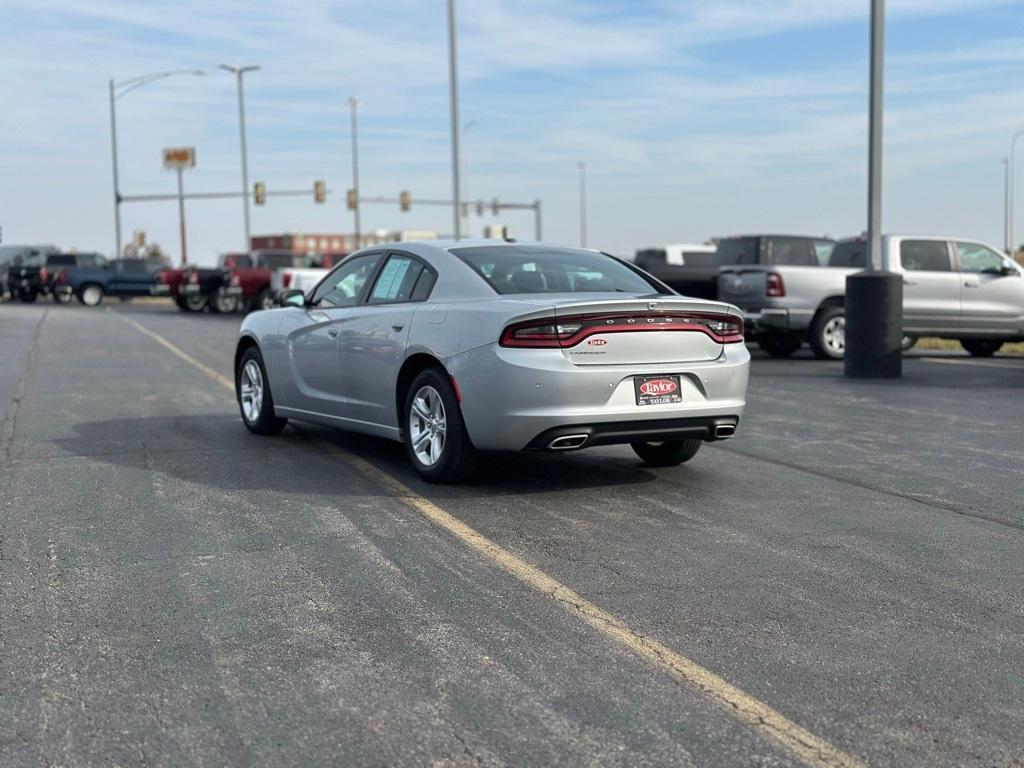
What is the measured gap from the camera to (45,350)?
21.5 m

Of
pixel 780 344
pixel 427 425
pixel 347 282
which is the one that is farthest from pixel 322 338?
pixel 780 344

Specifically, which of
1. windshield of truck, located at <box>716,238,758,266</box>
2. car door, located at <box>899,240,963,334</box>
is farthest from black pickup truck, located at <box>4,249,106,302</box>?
car door, located at <box>899,240,963,334</box>

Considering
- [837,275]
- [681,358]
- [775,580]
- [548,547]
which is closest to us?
[775,580]

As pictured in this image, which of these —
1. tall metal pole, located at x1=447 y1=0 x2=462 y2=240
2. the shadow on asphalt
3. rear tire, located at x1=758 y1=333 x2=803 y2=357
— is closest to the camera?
the shadow on asphalt

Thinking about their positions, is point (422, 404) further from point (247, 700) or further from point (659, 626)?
point (247, 700)

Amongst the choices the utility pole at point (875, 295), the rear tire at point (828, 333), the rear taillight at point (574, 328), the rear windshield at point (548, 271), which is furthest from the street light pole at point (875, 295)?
the rear taillight at point (574, 328)

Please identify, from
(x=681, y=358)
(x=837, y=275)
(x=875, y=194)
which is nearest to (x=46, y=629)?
(x=681, y=358)

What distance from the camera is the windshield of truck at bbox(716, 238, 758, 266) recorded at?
2116cm

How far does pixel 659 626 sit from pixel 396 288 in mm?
4385

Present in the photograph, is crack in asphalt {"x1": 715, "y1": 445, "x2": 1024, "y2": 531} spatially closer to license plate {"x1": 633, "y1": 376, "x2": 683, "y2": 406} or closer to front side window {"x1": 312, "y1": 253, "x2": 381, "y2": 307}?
license plate {"x1": 633, "y1": 376, "x2": 683, "y2": 406}

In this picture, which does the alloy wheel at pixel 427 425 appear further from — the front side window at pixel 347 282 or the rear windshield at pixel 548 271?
the front side window at pixel 347 282

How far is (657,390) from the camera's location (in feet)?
24.8

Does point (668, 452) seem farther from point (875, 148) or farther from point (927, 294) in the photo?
point (927, 294)

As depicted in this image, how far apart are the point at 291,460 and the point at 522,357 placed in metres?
2.48
